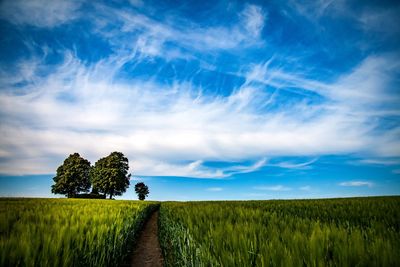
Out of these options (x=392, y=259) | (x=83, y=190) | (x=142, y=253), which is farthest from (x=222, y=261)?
(x=83, y=190)

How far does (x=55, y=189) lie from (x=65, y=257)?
63805 mm

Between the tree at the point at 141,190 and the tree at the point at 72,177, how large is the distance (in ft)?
106

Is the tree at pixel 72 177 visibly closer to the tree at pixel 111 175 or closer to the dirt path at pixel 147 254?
the tree at pixel 111 175

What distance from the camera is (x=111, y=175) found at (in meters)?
57.1

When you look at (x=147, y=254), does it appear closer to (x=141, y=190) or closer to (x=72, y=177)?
(x=72, y=177)

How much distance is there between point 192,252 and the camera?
439cm

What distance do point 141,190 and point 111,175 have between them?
36646 mm

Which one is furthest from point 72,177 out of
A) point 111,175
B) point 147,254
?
point 147,254

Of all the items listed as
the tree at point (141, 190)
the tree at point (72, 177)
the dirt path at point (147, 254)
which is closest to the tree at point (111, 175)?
the tree at point (72, 177)

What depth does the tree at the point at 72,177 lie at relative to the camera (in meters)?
56.7

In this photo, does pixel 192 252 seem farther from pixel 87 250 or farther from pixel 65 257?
pixel 65 257

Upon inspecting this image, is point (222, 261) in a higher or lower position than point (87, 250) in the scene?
higher

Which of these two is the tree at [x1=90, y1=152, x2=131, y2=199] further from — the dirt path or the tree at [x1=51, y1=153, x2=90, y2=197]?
the dirt path

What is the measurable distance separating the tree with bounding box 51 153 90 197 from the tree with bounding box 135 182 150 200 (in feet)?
106
